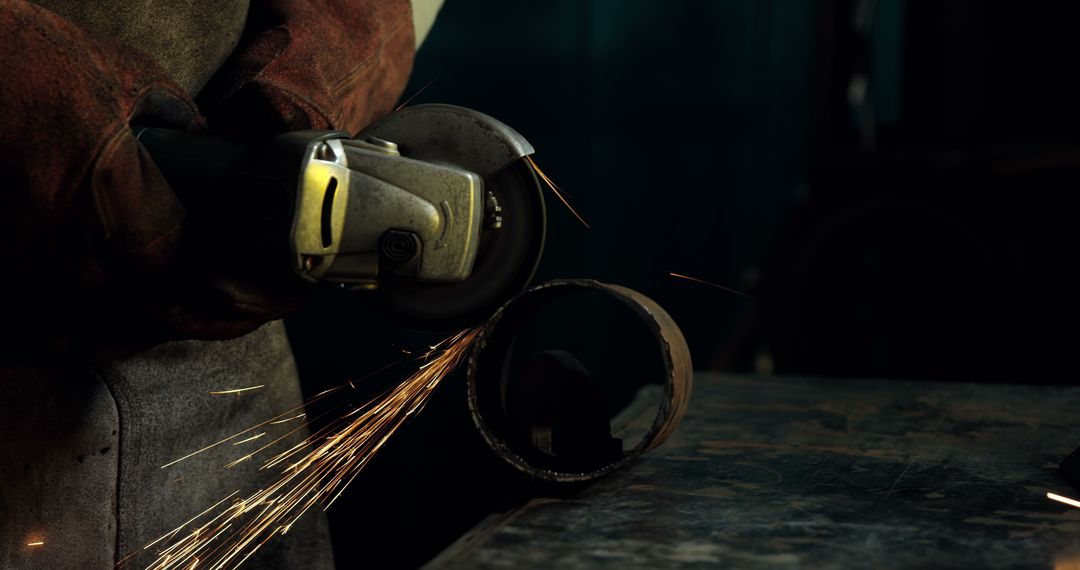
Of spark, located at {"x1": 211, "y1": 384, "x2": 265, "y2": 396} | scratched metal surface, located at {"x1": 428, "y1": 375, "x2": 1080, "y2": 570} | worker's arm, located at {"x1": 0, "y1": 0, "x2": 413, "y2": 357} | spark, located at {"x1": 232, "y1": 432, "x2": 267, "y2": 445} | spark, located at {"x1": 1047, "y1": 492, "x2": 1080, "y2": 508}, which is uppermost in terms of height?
worker's arm, located at {"x1": 0, "y1": 0, "x2": 413, "y2": 357}

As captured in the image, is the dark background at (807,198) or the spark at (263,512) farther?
the dark background at (807,198)

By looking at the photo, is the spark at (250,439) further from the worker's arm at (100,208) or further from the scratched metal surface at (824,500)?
the scratched metal surface at (824,500)

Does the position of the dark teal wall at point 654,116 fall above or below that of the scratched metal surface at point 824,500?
above

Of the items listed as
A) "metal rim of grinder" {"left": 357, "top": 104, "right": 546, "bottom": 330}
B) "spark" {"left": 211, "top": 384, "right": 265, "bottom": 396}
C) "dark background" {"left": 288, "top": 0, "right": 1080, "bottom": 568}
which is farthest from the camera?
"dark background" {"left": 288, "top": 0, "right": 1080, "bottom": 568}

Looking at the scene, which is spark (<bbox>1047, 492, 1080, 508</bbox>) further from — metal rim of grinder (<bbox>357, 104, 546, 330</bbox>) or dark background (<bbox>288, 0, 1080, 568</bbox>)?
dark background (<bbox>288, 0, 1080, 568</bbox>)

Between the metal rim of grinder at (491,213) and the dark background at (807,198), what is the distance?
116cm

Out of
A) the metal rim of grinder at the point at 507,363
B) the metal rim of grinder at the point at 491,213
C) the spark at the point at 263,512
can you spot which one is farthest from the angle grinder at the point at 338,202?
the spark at the point at 263,512

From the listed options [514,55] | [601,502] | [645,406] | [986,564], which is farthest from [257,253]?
[514,55]

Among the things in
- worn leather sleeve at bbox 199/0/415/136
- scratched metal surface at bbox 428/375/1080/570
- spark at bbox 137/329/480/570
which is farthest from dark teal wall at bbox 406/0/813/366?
scratched metal surface at bbox 428/375/1080/570

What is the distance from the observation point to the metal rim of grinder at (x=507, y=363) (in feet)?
4.48

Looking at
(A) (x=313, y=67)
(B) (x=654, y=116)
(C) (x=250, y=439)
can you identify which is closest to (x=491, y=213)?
(A) (x=313, y=67)

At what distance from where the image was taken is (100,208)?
3.54 feet

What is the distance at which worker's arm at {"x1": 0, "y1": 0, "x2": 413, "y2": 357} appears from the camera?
3.40 feet

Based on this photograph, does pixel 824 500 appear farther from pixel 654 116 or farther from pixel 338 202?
pixel 654 116
